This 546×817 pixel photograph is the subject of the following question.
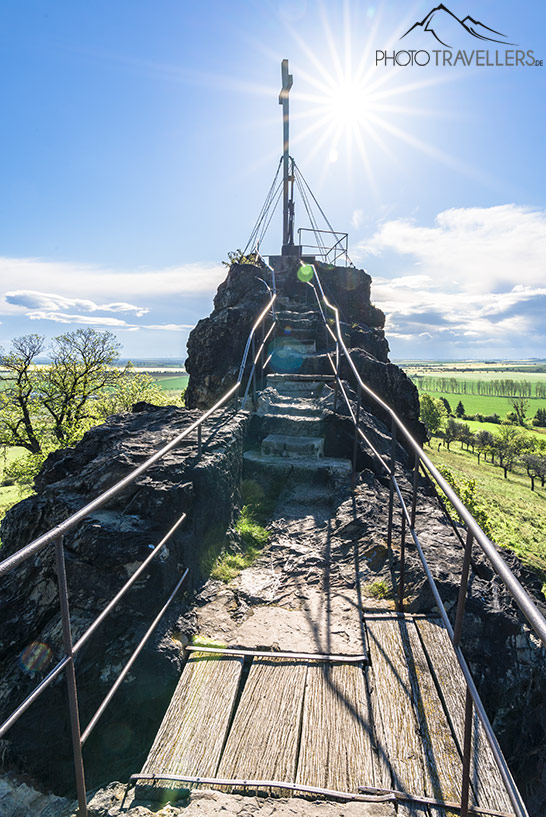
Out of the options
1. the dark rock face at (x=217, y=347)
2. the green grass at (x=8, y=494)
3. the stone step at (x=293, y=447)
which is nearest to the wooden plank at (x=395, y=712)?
the stone step at (x=293, y=447)

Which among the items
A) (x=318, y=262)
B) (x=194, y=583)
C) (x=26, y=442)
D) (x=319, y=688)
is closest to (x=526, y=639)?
(x=319, y=688)

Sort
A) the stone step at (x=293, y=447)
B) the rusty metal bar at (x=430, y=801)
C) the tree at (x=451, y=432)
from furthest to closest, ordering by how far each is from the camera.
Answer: the tree at (x=451, y=432), the stone step at (x=293, y=447), the rusty metal bar at (x=430, y=801)

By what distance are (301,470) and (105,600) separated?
3341 millimetres

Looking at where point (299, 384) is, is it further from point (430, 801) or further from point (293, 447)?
point (430, 801)

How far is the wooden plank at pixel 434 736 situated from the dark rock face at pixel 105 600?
1541 mm

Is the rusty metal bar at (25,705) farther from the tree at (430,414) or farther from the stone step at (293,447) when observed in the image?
the tree at (430,414)

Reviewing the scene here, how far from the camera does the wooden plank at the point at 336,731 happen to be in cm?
208

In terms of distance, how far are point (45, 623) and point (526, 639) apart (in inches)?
127

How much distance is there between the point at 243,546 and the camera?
4414 millimetres

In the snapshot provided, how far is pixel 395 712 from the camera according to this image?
238 centimetres

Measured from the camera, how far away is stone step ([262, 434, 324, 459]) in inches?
239

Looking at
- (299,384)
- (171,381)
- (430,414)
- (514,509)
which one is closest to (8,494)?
(299,384)

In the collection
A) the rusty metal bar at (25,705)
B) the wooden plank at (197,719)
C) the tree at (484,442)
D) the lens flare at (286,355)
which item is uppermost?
the lens flare at (286,355)

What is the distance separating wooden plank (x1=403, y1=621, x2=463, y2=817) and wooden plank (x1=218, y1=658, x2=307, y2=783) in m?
0.68
